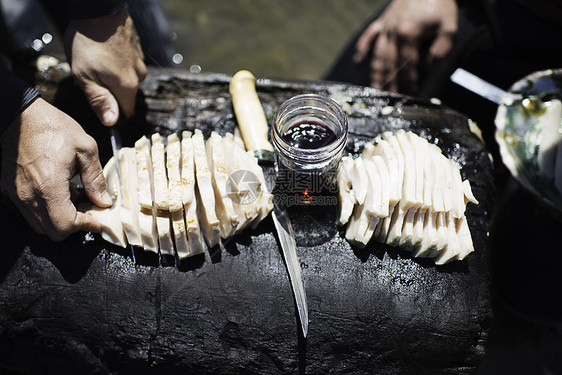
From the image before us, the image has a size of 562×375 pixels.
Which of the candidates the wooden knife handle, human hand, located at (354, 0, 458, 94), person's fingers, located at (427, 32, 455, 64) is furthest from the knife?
person's fingers, located at (427, 32, 455, 64)

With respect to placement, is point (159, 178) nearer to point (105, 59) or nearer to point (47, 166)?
point (47, 166)

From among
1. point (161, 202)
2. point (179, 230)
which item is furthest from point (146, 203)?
point (179, 230)

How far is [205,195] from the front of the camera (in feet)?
6.57

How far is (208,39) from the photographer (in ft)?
16.1

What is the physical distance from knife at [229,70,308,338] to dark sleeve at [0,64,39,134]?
3.26 ft

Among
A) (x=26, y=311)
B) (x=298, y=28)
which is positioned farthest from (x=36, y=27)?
(x=26, y=311)

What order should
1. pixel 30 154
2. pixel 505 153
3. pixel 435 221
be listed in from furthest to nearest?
pixel 505 153 < pixel 435 221 < pixel 30 154

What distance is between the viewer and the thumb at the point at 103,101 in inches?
88.5

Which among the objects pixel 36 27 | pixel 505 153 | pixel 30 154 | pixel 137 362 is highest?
pixel 30 154

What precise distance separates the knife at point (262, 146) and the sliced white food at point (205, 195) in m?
0.30

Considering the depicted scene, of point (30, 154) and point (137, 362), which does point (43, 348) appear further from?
point (30, 154)

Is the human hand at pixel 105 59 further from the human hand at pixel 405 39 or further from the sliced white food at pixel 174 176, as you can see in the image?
the human hand at pixel 405 39

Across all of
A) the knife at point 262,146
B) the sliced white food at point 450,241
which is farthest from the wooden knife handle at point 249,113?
the sliced white food at point 450,241

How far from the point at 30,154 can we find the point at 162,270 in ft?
2.60
